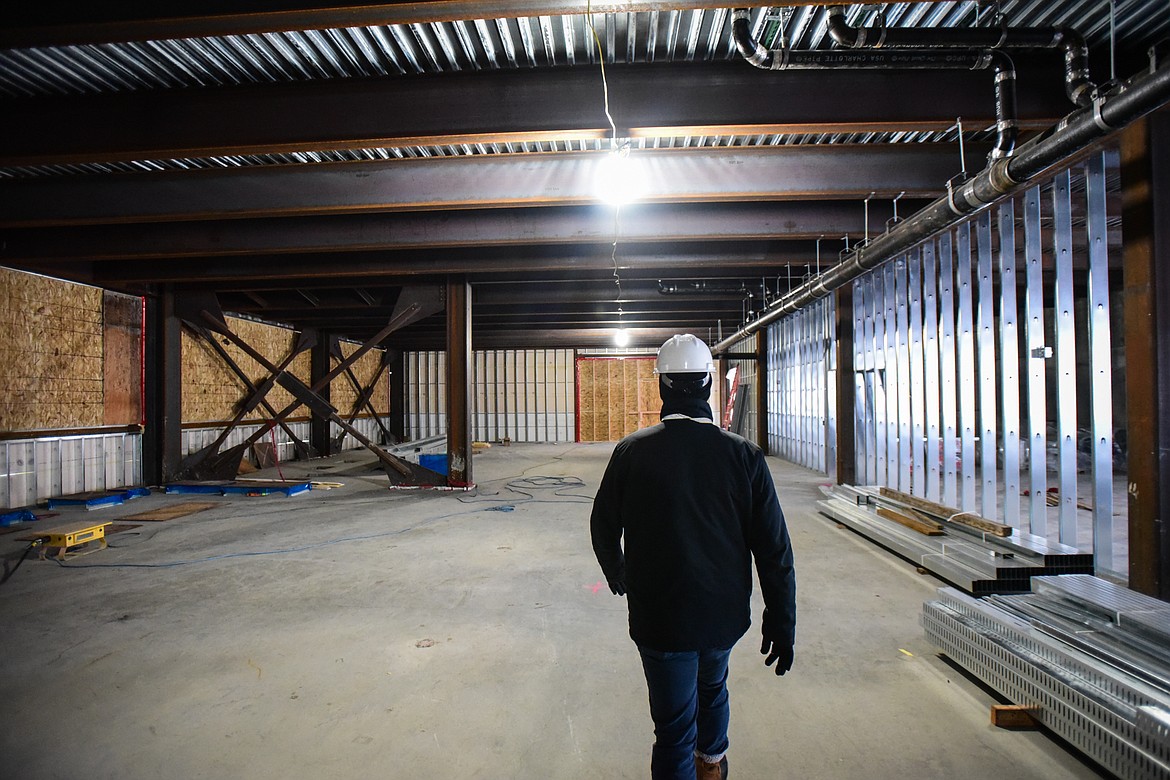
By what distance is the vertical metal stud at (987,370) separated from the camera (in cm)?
636

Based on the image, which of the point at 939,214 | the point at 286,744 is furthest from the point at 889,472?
the point at 286,744

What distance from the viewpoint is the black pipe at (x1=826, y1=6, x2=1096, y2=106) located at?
12.3ft

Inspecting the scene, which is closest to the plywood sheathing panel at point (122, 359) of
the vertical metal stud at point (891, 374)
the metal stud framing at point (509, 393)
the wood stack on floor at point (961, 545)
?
the metal stud framing at point (509, 393)

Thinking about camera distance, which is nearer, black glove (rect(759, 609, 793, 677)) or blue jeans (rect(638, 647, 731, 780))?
blue jeans (rect(638, 647, 731, 780))

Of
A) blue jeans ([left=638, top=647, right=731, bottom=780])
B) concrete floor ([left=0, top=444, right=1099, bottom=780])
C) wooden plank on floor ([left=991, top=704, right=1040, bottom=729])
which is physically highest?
blue jeans ([left=638, top=647, right=731, bottom=780])

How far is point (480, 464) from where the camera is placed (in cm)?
1589

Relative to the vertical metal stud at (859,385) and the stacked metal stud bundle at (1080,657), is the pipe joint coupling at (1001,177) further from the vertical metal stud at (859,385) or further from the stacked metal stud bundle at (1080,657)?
the vertical metal stud at (859,385)

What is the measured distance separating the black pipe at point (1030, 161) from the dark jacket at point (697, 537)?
3253 mm

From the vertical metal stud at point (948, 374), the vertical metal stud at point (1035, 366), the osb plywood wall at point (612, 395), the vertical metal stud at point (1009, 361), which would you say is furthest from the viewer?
the osb plywood wall at point (612, 395)

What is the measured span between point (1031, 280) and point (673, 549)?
589 centimetres

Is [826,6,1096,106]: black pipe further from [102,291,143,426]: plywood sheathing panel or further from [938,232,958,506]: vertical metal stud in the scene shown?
[102,291,143,426]: plywood sheathing panel

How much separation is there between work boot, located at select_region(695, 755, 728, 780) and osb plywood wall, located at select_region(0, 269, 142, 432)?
11769mm

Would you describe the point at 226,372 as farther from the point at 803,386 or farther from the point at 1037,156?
the point at 1037,156

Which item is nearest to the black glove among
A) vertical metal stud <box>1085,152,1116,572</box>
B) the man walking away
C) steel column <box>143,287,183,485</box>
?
the man walking away
